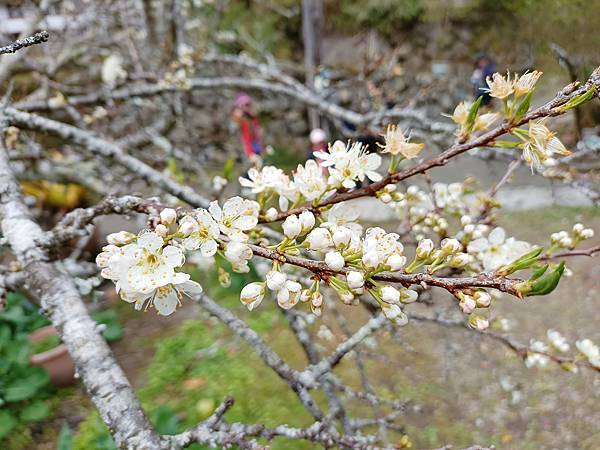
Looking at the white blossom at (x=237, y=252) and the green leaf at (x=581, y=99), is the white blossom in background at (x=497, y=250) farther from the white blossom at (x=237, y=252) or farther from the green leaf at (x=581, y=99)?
the white blossom at (x=237, y=252)

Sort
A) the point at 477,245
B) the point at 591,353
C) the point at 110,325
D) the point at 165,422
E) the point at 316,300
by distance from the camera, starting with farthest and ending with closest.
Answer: the point at 110,325 < the point at 165,422 < the point at 591,353 < the point at 477,245 < the point at 316,300

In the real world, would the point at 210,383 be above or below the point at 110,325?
below

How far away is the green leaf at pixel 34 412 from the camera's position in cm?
214

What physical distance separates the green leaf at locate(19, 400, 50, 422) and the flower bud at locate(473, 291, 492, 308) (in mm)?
2251

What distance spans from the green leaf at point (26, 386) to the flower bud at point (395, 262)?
213cm

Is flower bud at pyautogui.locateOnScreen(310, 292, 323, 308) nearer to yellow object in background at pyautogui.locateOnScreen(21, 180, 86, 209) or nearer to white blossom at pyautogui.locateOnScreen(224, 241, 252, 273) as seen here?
white blossom at pyautogui.locateOnScreen(224, 241, 252, 273)

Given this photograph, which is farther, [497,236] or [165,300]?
[497,236]

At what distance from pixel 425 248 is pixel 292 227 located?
17 cm

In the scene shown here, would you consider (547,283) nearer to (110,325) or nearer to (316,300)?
(316,300)

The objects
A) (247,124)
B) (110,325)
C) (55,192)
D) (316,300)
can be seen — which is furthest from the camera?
(247,124)

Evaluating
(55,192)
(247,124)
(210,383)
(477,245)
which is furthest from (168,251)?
(247,124)

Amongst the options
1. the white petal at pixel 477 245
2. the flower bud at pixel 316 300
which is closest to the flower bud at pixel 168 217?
the flower bud at pixel 316 300

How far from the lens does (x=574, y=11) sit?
4309 millimetres

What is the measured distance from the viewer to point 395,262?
0.56 metres
